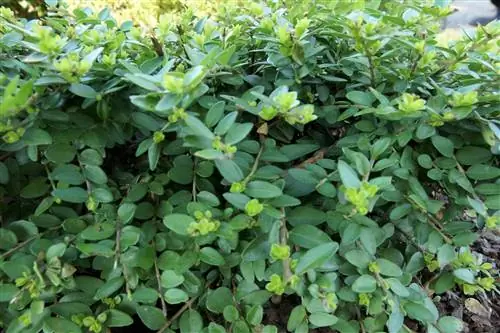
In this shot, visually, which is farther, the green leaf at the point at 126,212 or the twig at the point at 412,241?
the twig at the point at 412,241

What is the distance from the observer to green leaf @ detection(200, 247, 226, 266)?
30.9 inches

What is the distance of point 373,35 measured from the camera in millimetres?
847

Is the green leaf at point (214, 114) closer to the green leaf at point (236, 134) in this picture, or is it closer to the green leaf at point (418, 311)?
the green leaf at point (236, 134)

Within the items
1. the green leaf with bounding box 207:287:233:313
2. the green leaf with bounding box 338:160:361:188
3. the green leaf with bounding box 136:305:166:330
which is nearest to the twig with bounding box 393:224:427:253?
the green leaf with bounding box 338:160:361:188

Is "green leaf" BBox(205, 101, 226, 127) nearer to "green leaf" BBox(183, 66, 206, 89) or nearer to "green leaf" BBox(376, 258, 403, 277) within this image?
"green leaf" BBox(183, 66, 206, 89)

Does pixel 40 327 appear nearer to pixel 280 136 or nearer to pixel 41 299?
pixel 41 299

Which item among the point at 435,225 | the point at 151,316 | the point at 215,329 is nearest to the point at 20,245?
the point at 151,316

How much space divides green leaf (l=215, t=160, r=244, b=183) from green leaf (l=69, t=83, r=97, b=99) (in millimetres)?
226

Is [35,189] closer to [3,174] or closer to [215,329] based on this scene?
[3,174]

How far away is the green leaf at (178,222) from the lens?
75 centimetres

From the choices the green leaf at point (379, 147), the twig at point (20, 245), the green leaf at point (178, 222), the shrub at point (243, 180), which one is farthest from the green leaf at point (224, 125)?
the twig at point (20, 245)

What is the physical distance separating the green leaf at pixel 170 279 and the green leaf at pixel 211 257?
0.16ft

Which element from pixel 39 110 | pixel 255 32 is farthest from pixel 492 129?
pixel 39 110

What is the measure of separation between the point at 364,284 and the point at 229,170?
0.28 m
